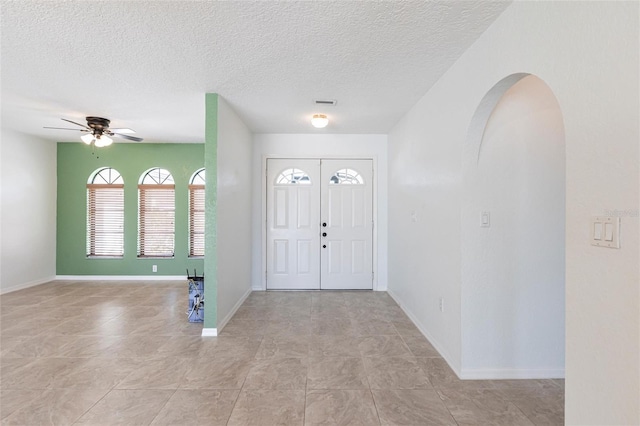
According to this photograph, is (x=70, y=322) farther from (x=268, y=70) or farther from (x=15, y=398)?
(x=268, y=70)

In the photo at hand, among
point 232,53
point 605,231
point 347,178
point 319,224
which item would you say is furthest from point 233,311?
point 605,231

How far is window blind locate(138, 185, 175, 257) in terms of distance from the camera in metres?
5.70

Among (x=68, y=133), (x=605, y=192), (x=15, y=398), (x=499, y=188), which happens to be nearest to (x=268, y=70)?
(x=499, y=188)

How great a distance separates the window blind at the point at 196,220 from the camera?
18.8 feet

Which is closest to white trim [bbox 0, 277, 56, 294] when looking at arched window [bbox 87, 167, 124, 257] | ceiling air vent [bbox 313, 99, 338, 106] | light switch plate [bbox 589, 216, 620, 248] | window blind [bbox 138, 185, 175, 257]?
arched window [bbox 87, 167, 124, 257]

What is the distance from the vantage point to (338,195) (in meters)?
5.00

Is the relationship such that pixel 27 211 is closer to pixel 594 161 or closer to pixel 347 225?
pixel 347 225

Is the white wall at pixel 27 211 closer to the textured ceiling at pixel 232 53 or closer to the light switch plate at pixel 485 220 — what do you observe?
the textured ceiling at pixel 232 53

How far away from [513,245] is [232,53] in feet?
8.74

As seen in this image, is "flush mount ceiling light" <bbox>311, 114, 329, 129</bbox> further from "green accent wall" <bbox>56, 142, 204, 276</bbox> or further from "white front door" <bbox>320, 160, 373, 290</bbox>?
"green accent wall" <bbox>56, 142, 204, 276</bbox>

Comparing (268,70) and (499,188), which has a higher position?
(268,70)

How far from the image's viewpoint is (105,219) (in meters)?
5.71

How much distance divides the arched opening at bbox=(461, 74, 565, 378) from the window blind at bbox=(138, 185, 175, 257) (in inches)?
206

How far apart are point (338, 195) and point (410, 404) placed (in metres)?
3.37
